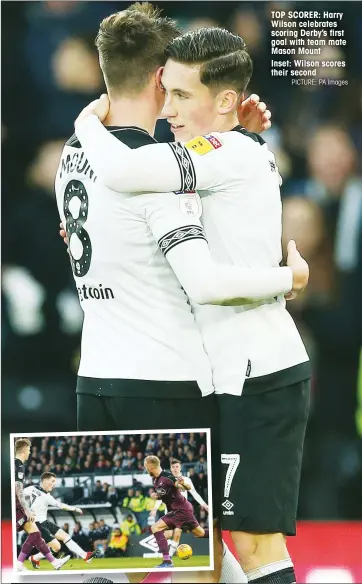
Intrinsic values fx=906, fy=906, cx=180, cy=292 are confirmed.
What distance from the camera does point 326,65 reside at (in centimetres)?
319

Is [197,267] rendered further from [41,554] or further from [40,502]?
[41,554]

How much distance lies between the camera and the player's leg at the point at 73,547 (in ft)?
9.59

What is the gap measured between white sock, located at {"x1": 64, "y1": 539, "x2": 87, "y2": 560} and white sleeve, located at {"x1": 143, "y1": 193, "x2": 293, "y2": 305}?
95 cm

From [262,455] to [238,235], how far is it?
0.65 metres

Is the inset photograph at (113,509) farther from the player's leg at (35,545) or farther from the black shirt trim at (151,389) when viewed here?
the black shirt trim at (151,389)

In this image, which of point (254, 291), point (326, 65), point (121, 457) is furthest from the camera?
point (326, 65)

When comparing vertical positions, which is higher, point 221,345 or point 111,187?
point 111,187

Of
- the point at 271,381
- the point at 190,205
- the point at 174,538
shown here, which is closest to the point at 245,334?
the point at 271,381

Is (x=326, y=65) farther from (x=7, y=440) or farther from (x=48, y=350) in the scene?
(x=7, y=440)

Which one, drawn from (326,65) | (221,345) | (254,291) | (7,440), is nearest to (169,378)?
(221,345)

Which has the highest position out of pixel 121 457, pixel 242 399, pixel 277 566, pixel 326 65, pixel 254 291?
pixel 326 65

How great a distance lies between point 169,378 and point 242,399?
0.22m

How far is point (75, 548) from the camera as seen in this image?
2.93m

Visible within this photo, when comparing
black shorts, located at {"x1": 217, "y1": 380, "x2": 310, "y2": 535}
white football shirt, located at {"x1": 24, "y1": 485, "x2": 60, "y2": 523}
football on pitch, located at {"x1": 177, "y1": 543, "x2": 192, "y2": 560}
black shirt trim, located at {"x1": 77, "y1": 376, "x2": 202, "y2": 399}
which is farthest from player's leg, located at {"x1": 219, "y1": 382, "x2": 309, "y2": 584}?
white football shirt, located at {"x1": 24, "y1": 485, "x2": 60, "y2": 523}
